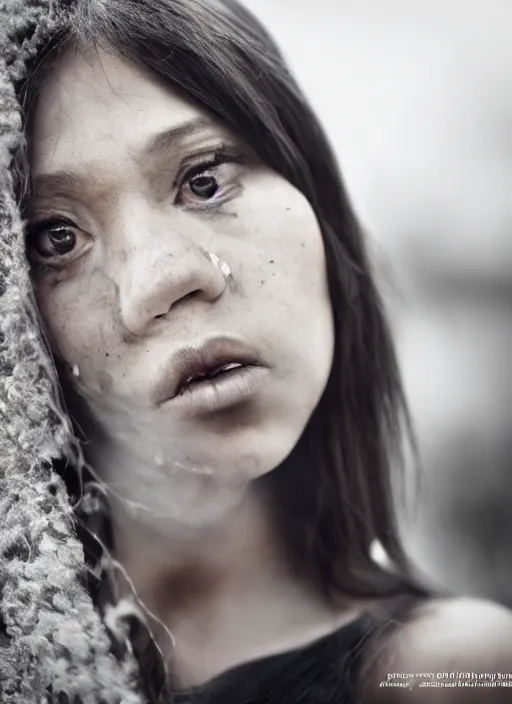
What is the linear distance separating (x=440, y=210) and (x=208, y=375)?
0.35 metres

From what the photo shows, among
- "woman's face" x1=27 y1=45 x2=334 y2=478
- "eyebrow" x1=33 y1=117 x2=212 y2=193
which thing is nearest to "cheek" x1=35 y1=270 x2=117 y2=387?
"woman's face" x1=27 y1=45 x2=334 y2=478

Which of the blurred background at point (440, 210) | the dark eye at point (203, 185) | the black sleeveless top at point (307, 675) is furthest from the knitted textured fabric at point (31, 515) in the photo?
the blurred background at point (440, 210)

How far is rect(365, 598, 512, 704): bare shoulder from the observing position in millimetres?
998

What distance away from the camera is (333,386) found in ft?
3.47

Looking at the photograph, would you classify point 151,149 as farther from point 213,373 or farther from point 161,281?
point 213,373

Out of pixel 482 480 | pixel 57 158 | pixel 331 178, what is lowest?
pixel 482 480

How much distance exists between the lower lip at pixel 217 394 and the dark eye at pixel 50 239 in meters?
0.22

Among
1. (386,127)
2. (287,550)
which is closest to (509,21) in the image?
(386,127)

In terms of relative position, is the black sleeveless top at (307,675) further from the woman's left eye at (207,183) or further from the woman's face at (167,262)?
the woman's left eye at (207,183)

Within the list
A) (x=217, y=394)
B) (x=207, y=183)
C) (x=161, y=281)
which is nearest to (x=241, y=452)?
(x=217, y=394)

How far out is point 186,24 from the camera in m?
1.01

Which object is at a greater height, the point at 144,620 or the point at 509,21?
the point at 509,21

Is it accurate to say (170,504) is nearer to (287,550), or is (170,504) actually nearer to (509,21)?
(287,550)

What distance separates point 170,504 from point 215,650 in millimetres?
179
